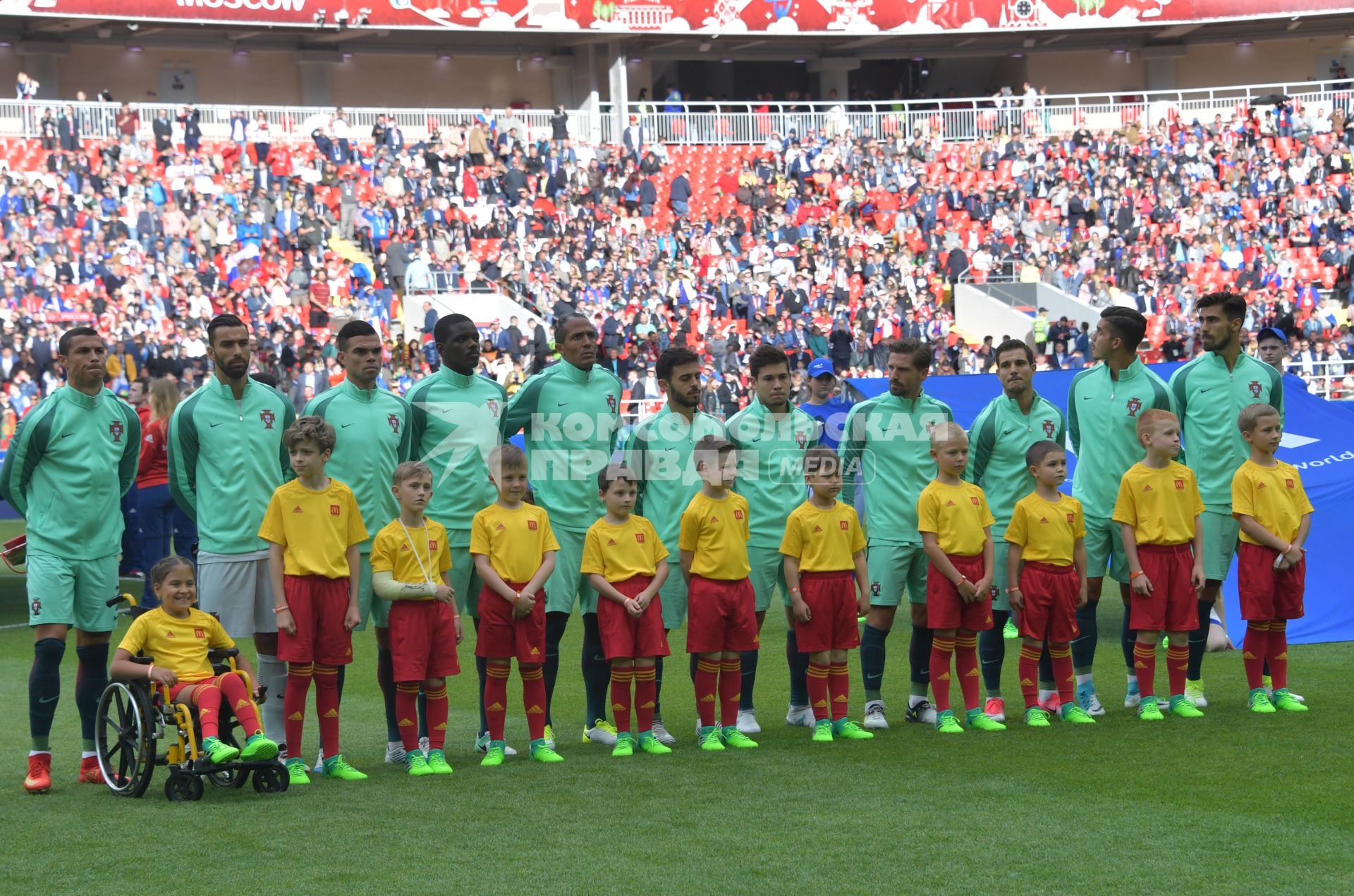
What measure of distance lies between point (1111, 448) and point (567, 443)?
2.80 m

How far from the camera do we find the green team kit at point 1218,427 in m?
8.40

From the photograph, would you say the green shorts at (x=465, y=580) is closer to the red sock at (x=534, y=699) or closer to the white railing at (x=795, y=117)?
the red sock at (x=534, y=699)

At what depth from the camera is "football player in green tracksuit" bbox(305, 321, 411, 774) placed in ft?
24.5

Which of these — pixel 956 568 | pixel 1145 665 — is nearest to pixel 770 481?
pixel 956 568

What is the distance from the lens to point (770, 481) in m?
8.23

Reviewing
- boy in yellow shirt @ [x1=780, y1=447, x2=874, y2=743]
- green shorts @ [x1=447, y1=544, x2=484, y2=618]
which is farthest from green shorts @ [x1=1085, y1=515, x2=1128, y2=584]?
green shorts @ [x1=447, y1=544, x2=484, y2=618]

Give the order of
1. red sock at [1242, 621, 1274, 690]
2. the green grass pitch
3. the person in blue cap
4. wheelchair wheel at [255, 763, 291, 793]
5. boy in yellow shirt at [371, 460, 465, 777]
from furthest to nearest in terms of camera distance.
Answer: the person in blue cap < red sock at [1242, 621, 1274, 690] < boy in yellow shirt at [371, 460, 465, 777] < wheelchair wheel at [255, 763, 291, 793] < the green grass pitch

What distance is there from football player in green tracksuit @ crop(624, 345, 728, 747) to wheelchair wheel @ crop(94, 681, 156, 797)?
2392 millimetres

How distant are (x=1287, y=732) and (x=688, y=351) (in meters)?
3.27

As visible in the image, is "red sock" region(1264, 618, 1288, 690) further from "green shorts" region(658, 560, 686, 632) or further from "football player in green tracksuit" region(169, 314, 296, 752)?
"football player in green tracksuit" region(169, 314, 296, 752)

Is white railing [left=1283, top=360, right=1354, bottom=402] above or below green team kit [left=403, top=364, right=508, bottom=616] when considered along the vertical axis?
below

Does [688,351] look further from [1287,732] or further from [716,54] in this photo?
[716,54]

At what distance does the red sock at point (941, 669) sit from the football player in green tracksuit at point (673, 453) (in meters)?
1.23

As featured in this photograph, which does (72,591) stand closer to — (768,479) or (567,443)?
Result: (567,443)
